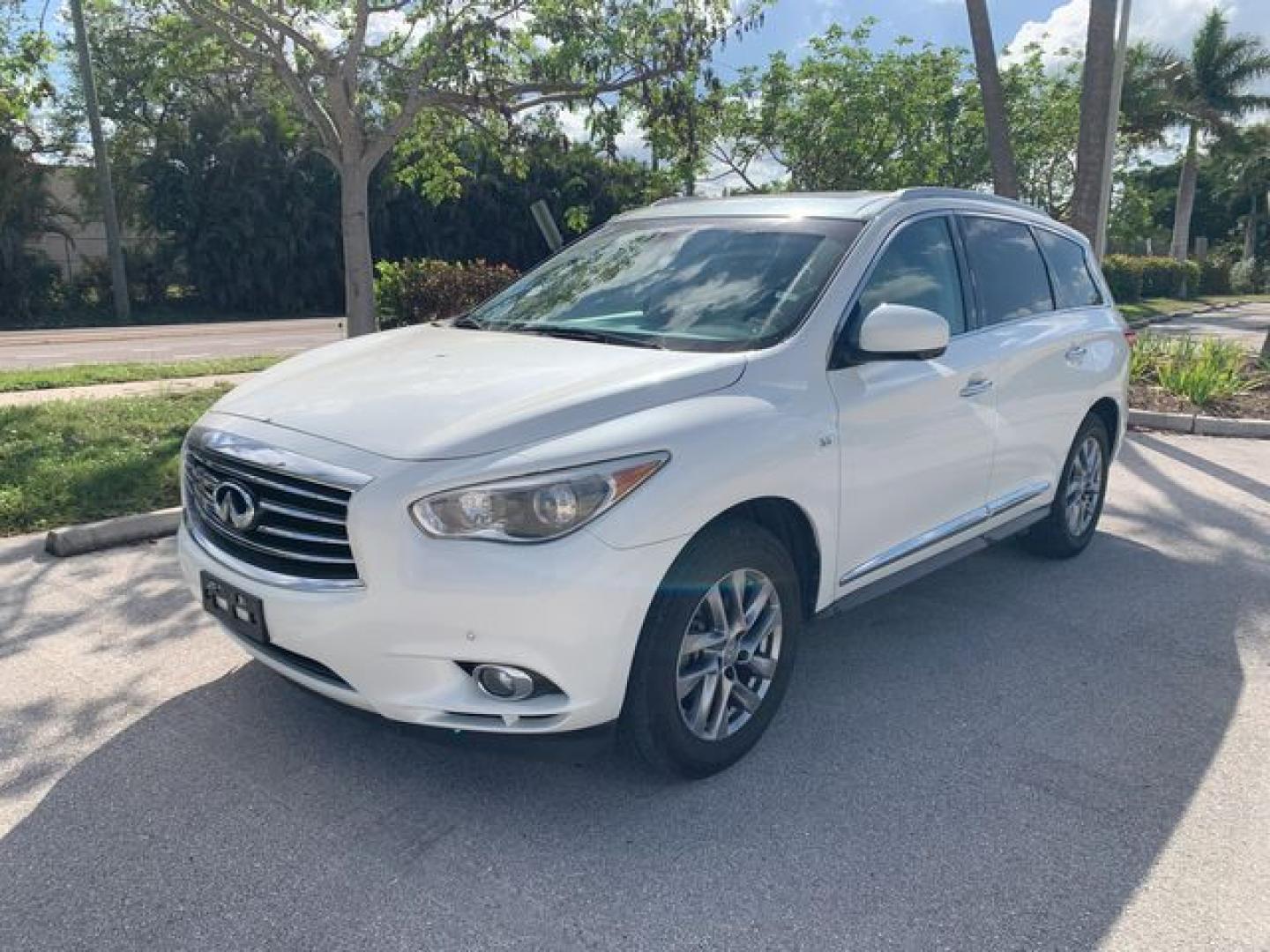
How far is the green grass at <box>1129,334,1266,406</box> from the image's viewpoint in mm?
9953

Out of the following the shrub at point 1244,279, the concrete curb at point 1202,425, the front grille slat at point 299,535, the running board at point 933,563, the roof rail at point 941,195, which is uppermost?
the roof rail at point 941,195

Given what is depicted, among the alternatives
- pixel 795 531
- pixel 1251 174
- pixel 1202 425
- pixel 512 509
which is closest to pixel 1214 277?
pixel 1251 174

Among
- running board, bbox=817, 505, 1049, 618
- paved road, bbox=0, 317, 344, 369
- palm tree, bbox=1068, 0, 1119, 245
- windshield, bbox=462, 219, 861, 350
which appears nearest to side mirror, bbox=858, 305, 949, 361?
windshield, bbox=462, 219, 861, 350

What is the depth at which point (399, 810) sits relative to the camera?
3018 millimetres

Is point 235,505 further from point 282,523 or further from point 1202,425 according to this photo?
point 1202,425

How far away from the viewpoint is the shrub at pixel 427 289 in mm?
13797

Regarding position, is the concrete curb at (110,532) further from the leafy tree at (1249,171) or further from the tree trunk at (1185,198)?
the leafy tree at (1249,171)

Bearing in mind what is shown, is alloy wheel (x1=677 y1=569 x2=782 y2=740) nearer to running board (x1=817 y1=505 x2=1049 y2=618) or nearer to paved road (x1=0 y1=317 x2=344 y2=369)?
running board (x1=817 y1=505 x2=1049 y2=618)

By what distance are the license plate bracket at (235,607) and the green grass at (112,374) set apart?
27.9 ft

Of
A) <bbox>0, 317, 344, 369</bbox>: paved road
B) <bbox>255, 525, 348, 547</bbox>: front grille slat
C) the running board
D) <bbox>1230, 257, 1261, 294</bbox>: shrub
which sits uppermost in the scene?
<bbox>255, 525, 348, 547</bbox>: front grille slat

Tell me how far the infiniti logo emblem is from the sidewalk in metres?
6.15

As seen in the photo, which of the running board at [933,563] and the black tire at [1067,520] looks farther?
the black tire at [1067,520]

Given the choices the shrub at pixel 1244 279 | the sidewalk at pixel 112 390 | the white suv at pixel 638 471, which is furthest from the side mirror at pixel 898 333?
the shrub at pixel 1244 279

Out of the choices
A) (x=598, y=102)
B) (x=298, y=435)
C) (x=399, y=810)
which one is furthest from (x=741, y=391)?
(x=598, y=102)
